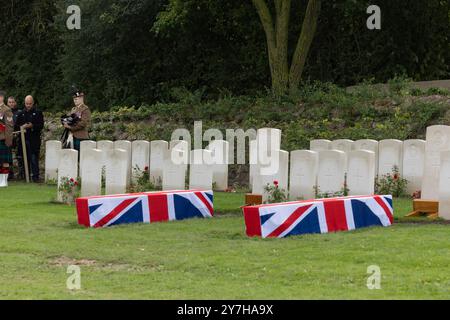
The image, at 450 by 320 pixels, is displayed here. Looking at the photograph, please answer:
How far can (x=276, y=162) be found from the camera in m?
14.8

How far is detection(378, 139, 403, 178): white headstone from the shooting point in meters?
17.3

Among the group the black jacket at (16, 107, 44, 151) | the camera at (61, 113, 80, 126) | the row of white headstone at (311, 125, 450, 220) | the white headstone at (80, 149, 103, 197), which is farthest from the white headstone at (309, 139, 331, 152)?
the black jacket at (16, 107, 44, 151)

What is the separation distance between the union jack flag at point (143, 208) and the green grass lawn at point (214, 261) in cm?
31

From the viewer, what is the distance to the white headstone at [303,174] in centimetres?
1433

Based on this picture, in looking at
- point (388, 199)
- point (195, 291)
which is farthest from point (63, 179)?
point (195, 291)

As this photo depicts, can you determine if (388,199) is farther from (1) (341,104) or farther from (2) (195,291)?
(1) (341,104)

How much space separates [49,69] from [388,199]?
1007 inches

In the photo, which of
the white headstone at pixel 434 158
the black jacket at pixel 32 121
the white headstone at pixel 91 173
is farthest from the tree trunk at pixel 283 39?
the white headstone at pixel 434 158

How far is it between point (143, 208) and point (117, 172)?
2.62 m

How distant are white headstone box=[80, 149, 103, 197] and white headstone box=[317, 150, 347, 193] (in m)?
3.95

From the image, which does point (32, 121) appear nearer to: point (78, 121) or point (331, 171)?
→ point (78, 121)

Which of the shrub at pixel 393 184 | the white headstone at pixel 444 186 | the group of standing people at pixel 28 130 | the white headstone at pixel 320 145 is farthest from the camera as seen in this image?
the group of standing people at pixel 28 130

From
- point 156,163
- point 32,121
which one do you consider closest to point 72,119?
point 32,121

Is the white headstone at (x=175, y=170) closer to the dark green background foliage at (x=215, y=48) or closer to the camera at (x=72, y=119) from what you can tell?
the camera at (x=72, y=119)
